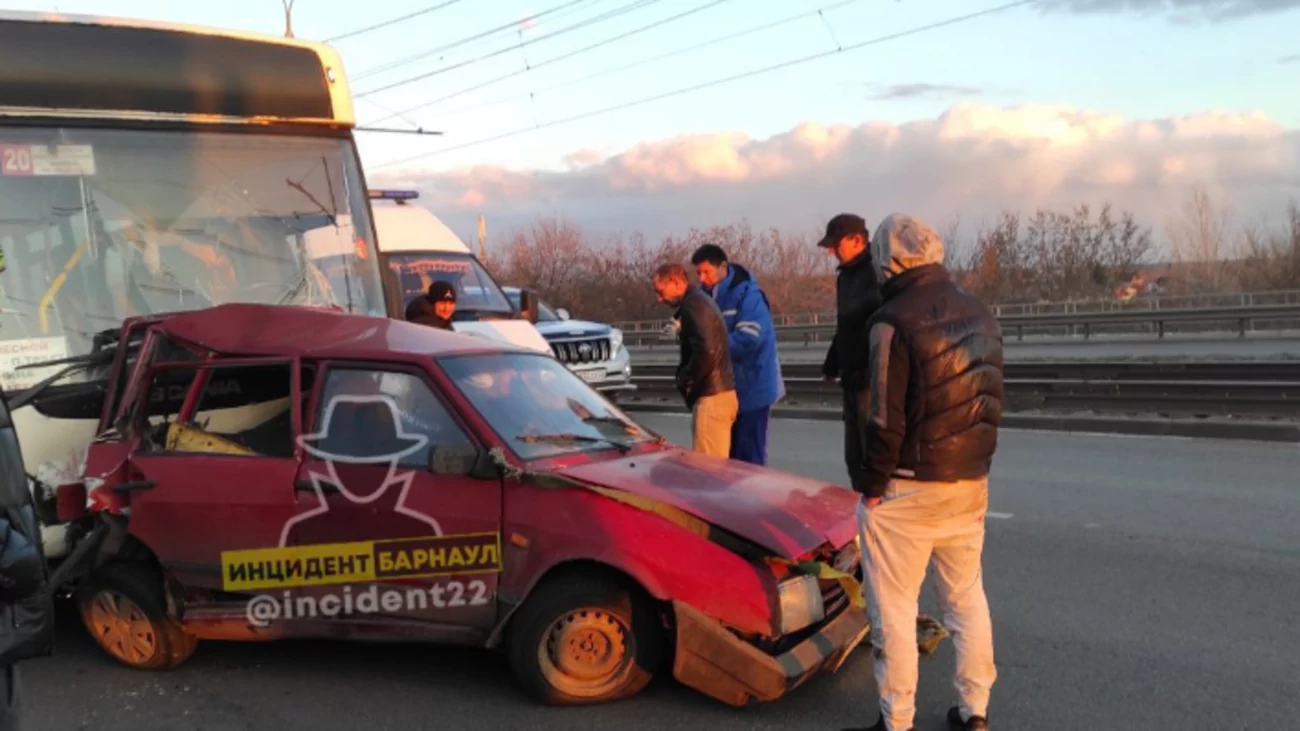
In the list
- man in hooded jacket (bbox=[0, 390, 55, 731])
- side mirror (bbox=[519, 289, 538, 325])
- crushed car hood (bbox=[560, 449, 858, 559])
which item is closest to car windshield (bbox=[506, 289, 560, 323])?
side mirror (bbox=[519, 289, 538, 325])

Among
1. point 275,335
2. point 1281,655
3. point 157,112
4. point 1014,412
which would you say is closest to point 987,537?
point 1281,655

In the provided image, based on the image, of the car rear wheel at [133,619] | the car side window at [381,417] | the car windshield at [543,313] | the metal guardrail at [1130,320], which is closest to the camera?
the car side window at [381,417]

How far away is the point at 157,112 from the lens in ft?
21.0

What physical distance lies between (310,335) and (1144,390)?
1251cm

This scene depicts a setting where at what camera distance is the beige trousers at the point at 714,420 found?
7035 millimetres

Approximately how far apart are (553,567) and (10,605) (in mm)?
2163

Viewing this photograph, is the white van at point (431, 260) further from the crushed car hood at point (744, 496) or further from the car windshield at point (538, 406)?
the crushed car hood at point (744, 496)

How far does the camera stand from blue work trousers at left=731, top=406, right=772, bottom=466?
743cm

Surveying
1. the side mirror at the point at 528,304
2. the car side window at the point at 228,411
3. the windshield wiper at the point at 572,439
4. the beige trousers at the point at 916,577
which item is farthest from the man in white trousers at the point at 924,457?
the side mirror at the point at 528,304

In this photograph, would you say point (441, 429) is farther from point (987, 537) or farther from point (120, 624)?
point (987, 537)

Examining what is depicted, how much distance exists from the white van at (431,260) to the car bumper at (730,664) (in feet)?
25.5

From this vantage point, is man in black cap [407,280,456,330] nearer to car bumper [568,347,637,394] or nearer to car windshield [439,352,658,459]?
car windshield [439,352,658,459]

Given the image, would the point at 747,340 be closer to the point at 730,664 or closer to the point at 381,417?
the point at 381,417

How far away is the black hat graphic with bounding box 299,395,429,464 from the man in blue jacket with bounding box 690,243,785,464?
2831 mm
